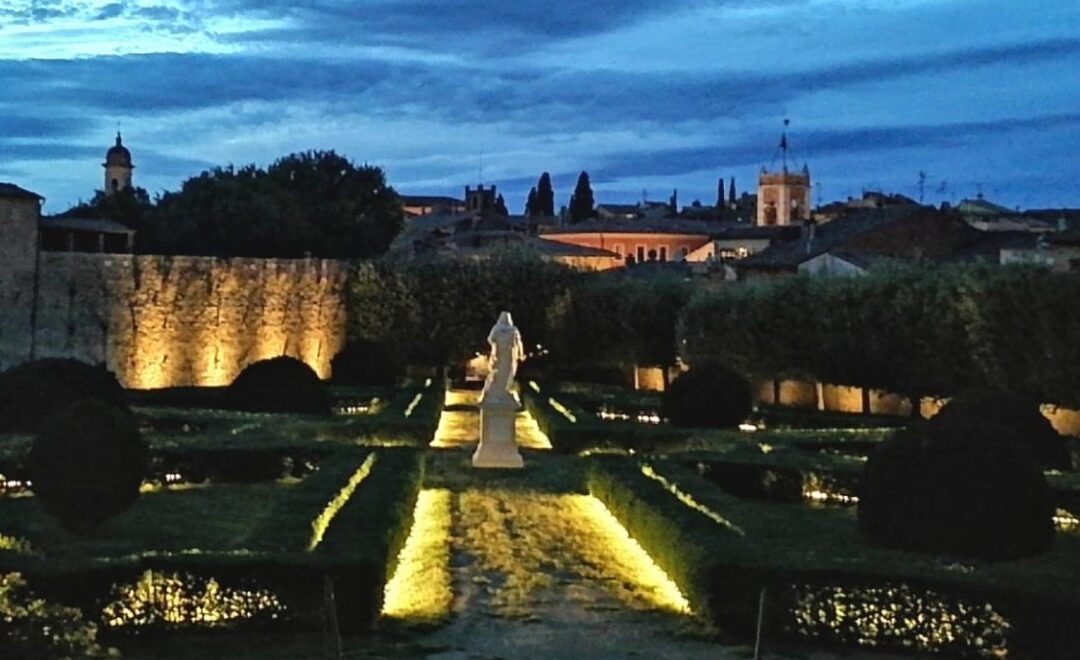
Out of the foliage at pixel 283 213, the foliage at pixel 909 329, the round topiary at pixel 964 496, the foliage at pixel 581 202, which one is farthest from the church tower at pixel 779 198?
the round topiary at pixel 964 496

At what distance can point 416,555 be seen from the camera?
1433 cm

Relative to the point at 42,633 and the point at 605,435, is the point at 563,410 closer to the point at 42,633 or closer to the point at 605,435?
the point at 605,435

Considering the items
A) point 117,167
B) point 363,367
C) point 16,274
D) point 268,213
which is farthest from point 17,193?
point 117,167

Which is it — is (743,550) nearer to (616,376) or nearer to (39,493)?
(39,493)

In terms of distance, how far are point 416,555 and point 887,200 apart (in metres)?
76.2

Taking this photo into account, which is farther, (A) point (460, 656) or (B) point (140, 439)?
(B) point (140, 439)

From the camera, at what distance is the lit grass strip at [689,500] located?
13398 mm

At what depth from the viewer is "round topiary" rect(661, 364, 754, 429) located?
27.0 meters

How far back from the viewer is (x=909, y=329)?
29984 millimetres

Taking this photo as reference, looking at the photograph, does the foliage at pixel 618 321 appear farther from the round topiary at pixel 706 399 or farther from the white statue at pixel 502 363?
the white statue at pixel 502 363

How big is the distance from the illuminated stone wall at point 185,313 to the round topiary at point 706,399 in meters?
18.9

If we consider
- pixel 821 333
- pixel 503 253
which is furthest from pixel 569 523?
pixel 503 253

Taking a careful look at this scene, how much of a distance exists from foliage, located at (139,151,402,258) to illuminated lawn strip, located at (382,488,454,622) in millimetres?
40575

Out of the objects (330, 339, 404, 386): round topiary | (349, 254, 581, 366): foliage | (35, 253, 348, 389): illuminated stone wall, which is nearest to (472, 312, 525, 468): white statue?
(330, 339, 404, 386): round topiary
